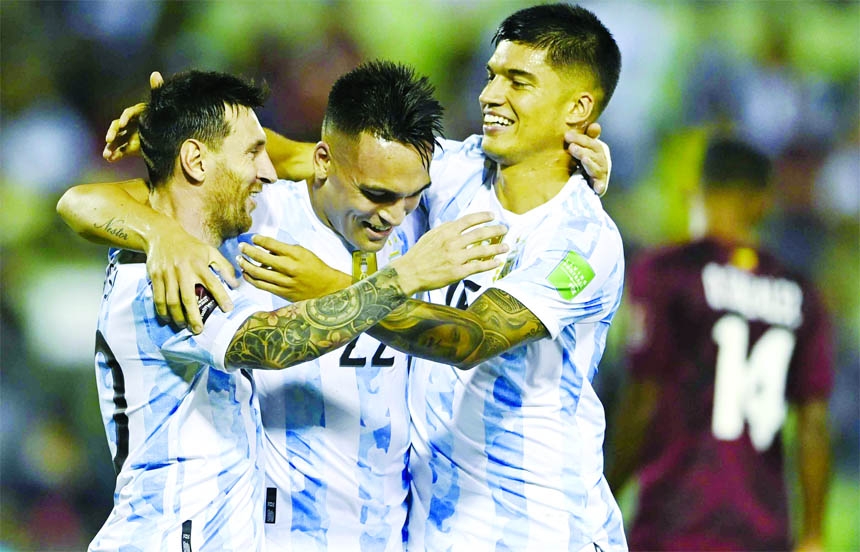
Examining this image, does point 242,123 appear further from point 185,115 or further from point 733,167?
point 733,167

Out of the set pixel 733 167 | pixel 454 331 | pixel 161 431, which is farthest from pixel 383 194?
pixel 733 167

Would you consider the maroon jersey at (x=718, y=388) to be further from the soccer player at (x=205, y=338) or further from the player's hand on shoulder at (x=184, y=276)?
the player's hand on shoulder at (x=184, y=276)

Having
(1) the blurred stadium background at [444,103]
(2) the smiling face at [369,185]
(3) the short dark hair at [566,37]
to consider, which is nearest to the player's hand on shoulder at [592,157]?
(3) the short dark hair at [566,37]

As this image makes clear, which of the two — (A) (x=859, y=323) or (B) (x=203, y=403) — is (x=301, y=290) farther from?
(A) (x=859, y=323)

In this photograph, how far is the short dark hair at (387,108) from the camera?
339 centimetres

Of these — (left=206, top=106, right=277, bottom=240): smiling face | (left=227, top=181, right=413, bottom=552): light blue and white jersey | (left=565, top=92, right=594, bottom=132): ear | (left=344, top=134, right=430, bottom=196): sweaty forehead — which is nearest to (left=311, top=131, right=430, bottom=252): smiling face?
(left=344, top=134, right=430, bottom=196): sweaty forehead

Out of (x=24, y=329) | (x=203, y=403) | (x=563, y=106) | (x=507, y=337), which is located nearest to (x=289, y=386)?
(x=203, y=403)

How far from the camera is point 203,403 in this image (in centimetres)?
311

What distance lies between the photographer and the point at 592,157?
3645 millimetres

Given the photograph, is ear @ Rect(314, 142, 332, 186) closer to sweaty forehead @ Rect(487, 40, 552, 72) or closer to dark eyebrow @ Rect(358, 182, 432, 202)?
dark eyebrow @ Rect(358, 182, 432, 202)

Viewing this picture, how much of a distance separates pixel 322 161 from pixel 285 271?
0.69m

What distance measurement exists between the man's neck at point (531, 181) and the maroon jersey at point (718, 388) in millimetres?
2657

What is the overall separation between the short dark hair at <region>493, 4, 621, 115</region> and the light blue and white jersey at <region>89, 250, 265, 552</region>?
4.57ft

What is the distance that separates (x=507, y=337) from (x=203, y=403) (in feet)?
2.88
